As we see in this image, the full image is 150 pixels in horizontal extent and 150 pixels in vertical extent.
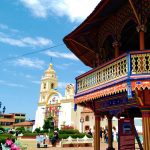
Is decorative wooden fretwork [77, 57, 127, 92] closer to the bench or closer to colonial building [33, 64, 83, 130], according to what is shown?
the bench

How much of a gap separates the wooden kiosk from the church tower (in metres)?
64.9

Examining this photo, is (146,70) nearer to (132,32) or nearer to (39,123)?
(132,32)

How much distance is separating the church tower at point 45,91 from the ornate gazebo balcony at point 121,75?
67641mm

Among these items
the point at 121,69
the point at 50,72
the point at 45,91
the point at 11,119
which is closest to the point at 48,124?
the point at 45,91

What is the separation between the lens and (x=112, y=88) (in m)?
9.75

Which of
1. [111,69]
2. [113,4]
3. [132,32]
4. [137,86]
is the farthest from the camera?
[132,32]

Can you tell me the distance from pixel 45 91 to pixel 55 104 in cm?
1018

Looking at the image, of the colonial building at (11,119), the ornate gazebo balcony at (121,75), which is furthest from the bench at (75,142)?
the colonial building at (11,119)

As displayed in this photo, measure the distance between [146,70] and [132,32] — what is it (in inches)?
189

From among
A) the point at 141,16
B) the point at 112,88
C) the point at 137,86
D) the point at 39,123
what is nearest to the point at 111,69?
the point at 112,88

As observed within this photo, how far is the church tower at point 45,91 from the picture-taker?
80812mm

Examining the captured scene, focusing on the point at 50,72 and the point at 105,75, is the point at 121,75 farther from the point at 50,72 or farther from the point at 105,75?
the point at 50,72

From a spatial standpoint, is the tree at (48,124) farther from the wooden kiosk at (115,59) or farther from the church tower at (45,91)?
the wooden kiosk at (115,59)

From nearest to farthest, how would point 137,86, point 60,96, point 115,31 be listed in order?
point 137,86, point 115,31, point 60,96
